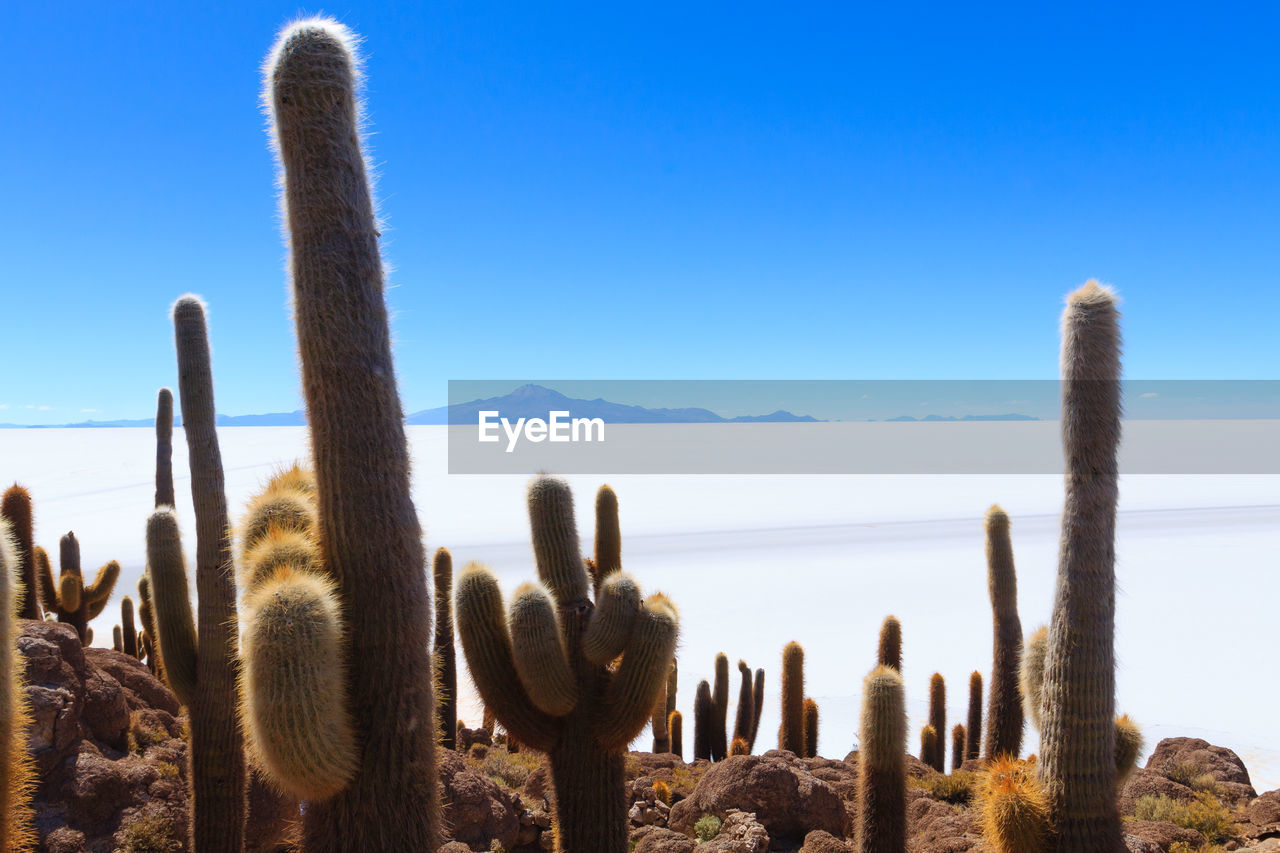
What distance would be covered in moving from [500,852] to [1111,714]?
5632 mm

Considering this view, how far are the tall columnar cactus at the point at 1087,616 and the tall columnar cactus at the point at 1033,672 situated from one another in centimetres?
45

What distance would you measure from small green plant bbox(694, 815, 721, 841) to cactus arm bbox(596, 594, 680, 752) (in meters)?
3.19

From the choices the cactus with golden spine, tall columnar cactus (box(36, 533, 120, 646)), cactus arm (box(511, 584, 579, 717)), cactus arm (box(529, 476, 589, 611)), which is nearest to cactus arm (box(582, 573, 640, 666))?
cactus arm (box(511, 584, 579, 717))

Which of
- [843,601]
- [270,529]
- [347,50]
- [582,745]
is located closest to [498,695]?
[582,745]

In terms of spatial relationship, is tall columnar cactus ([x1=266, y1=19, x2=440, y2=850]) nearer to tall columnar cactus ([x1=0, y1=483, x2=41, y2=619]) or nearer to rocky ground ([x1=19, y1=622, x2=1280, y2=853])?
rocky ground ([x1=19, y1=622, x2=1280, y2=853])

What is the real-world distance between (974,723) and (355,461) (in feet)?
39.7

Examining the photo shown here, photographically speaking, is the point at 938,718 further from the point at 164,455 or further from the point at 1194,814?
the point at 164,455

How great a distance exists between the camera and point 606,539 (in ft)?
23.0

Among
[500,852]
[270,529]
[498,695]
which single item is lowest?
[500,852]

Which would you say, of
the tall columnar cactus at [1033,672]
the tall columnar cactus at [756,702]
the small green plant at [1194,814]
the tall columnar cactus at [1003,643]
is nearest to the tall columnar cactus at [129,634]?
the tall columnar cactus at [756,702]

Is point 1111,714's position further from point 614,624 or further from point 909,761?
point 909,761

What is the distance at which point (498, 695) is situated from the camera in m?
5.68

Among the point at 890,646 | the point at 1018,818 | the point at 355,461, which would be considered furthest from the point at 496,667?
the point at 890,646

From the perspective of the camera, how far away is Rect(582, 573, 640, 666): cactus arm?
18.6ft
